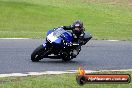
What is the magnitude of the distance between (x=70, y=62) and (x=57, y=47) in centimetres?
78

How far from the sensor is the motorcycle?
13.5m

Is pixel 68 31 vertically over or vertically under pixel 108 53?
over

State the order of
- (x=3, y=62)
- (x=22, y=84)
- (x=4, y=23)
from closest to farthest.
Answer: (x=22, y=84) → (x=3, y=62) → (x=4, y=23)

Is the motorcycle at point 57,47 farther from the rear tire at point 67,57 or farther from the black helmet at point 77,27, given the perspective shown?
the black helmet at point 77,27

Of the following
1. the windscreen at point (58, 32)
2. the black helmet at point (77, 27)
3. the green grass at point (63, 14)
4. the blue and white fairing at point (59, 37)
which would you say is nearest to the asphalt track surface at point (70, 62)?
the blue and white fairing at point (59, 37)

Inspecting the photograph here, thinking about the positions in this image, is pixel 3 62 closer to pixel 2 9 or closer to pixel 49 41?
pixel 49 41

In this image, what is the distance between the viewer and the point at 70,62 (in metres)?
14.1

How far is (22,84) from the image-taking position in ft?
30.0

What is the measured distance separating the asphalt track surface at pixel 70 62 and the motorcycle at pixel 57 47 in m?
0.22

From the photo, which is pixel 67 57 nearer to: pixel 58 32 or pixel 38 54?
pixel 58 32

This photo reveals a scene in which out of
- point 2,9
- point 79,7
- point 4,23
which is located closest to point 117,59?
point 4,23

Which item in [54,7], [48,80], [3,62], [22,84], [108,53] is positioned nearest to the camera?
[22,84]

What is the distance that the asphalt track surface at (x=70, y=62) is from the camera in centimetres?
1284

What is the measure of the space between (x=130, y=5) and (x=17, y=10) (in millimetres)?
13223
